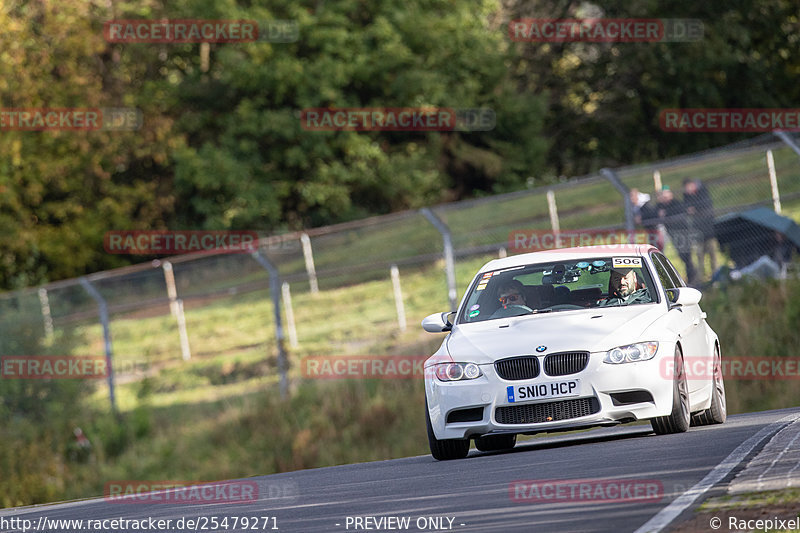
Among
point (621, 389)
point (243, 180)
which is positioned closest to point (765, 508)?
point (621, 389)

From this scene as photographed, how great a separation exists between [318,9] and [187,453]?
1040 inches

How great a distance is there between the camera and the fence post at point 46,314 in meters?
24.5

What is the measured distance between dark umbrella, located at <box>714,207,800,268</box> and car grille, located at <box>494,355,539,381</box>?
10.2 metres

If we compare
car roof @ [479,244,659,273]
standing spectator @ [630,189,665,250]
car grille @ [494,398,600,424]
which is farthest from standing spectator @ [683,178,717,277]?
car grille @ [494,398,600,424]

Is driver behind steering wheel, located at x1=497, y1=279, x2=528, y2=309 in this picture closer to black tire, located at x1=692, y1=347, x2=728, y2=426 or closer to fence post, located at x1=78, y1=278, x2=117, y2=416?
black tire, located at x1=692, y1=347, x2=728, y2=426

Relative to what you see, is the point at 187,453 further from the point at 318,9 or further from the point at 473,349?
the point at 318,9

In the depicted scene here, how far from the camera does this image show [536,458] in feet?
35.2

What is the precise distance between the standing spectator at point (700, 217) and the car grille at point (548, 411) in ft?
34.1

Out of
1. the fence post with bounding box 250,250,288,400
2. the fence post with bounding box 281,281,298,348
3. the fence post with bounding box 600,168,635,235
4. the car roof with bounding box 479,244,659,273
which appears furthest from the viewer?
the fence post with bounding box 281,281,298,348

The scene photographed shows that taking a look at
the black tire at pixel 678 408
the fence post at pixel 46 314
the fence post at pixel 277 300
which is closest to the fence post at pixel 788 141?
the fence post at pixel 277 300

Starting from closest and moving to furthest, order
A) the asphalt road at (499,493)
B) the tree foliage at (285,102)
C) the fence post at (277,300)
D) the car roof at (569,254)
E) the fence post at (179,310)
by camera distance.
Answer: the asphalt road at (499,493) < the car roof at (569,254) < the fence post at (277,300) < the fence post at (179,310) < the tree foliage at (285,102)

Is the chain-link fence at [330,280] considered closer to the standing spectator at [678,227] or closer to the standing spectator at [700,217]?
the standing spectator at [678,227]

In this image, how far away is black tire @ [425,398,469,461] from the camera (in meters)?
11.4

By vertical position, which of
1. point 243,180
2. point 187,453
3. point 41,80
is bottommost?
point 187,453
